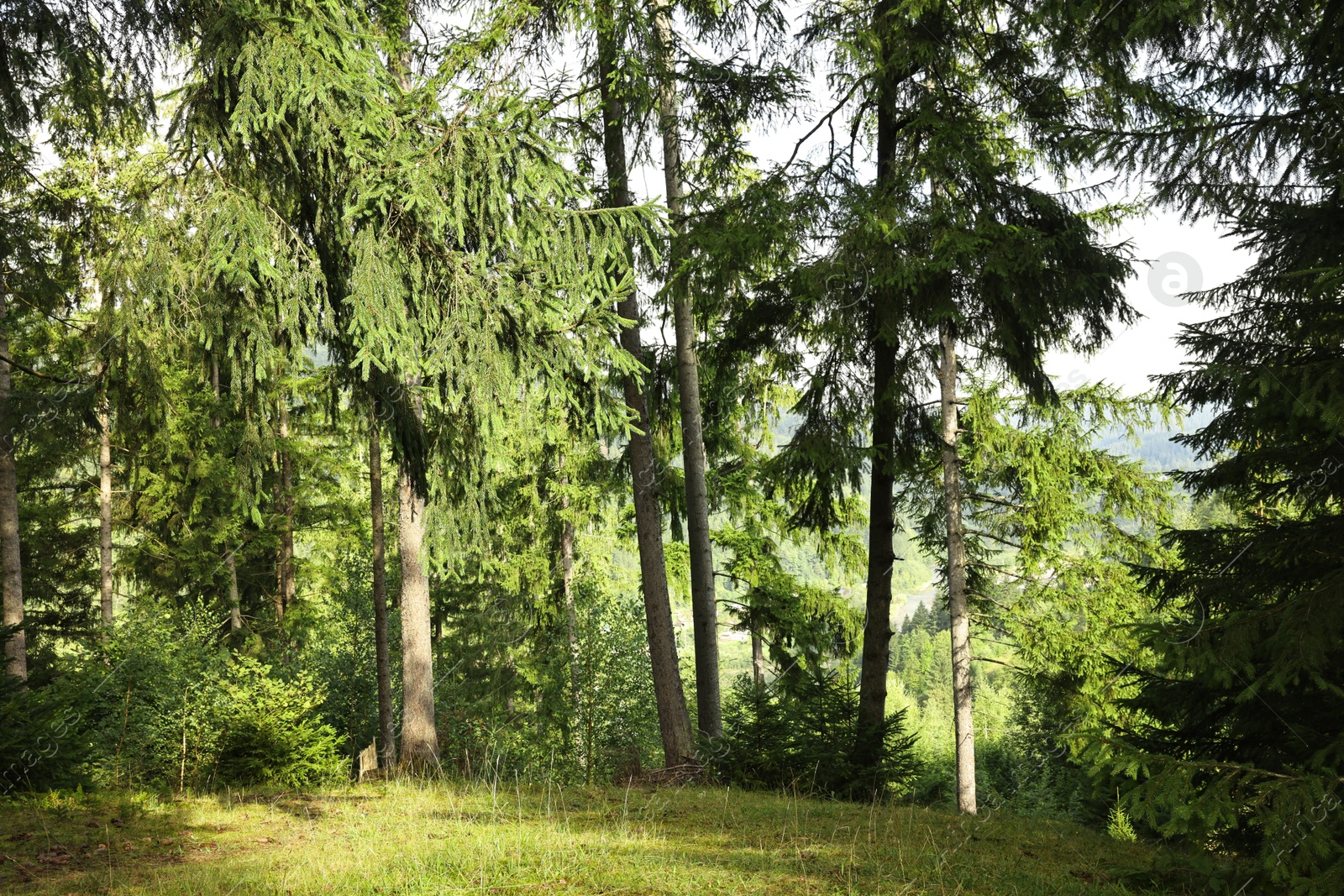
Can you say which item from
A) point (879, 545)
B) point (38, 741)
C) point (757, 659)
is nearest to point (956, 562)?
point (879, 545)

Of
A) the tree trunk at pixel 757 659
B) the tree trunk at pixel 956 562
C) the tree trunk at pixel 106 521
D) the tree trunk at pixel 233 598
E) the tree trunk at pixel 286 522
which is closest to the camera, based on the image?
the tree trunk at pixel 956 562

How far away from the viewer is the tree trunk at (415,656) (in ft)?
36.9

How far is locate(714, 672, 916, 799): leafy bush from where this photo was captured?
377 inches

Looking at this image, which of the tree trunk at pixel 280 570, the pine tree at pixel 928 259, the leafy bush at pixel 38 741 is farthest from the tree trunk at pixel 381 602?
the pine tree at pixel 928 259

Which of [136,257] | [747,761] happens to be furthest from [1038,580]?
[136,257]

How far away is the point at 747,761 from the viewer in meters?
9.95

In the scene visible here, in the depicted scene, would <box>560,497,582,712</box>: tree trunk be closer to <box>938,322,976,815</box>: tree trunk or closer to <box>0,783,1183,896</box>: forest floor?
<box>938,322,976,815</box>: tree trunk

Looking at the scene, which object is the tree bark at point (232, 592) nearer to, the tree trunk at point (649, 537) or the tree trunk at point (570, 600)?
the tree trunk at point (570, 600)

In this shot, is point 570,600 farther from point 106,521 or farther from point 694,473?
point 694,473

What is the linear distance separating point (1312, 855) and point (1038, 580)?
8.25 meters

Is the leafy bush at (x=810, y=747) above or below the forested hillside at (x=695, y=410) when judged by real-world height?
below

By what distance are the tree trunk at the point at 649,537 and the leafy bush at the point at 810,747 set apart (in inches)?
26.3

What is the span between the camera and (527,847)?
5.57 m

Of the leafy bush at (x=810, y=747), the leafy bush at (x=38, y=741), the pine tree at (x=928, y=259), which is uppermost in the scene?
the pine tree at (x=928, y=259)
